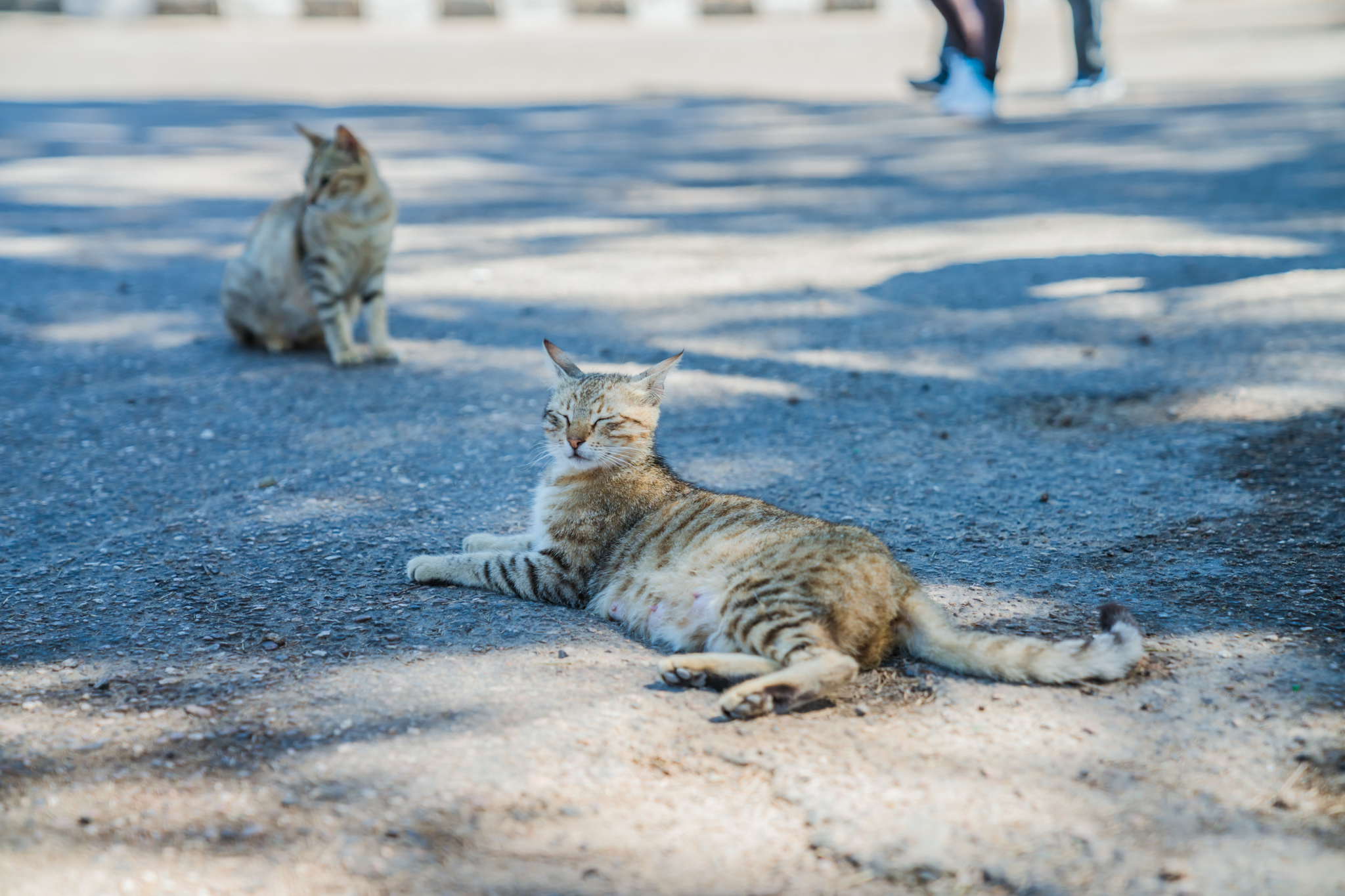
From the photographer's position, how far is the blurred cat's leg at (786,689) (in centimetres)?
281

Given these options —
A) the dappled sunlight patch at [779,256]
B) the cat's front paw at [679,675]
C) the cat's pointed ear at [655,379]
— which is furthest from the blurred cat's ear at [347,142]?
the cat's front paw at [679,675]

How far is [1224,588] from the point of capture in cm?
353

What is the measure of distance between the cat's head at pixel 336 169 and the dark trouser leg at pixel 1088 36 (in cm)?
780

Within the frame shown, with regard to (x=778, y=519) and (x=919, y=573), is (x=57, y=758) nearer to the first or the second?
(x=778, y=519)

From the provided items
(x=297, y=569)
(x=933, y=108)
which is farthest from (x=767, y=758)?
(x=933, y=108)

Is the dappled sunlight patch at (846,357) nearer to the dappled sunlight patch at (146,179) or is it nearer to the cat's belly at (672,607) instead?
the cat's belly at (672,607)

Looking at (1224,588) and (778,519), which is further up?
(778,519)

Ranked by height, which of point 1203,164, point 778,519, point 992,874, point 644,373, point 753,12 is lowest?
point 992,874

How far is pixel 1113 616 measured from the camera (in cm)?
296

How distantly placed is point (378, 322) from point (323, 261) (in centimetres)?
42

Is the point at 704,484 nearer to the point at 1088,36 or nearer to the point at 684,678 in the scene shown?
the point at 684,678

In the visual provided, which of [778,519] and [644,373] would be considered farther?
[644,373]

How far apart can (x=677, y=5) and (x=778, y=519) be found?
17.3 metres

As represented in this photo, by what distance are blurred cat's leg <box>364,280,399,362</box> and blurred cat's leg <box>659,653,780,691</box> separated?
3657mm
